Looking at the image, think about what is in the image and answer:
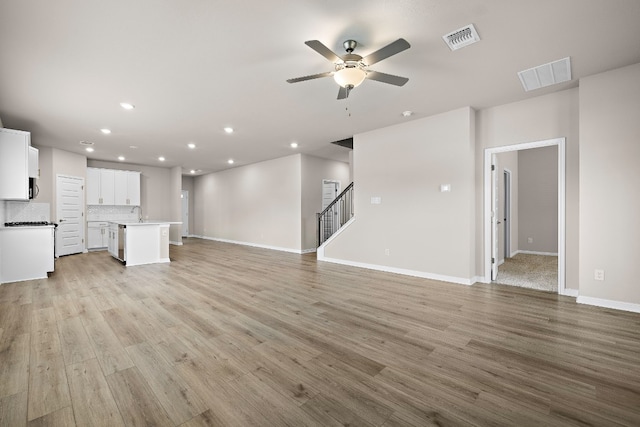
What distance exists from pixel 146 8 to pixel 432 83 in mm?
3206

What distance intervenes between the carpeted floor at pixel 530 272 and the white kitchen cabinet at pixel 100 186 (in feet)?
35.3

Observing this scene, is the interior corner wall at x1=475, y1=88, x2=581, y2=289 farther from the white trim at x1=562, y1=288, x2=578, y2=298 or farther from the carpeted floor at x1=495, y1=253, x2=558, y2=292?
the carpeted floor at x1=495, y1=253, x2=558, y2=292

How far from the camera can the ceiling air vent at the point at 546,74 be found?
3.21 m

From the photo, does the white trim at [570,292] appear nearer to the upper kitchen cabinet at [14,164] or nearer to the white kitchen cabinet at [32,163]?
the upper kitchen cabinet at [14,164]

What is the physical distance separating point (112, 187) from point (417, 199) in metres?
9.36

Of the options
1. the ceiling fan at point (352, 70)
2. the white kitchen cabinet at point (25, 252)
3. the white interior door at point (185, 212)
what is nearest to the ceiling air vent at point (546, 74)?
the ceiling fan at point (352, 70)

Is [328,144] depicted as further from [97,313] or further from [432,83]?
[97,313]

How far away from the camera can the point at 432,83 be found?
3.64 m

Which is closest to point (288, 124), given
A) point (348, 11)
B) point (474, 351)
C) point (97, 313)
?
point (348, 11)

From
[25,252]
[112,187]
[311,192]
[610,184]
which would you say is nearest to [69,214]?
[112,187]

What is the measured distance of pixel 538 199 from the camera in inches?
306

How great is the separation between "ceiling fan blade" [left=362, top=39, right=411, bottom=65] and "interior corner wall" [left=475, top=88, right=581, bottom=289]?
309cm

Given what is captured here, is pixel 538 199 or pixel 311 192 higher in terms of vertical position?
pixel 311 192

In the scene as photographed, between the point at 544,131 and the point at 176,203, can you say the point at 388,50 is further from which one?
the point at 176,203
